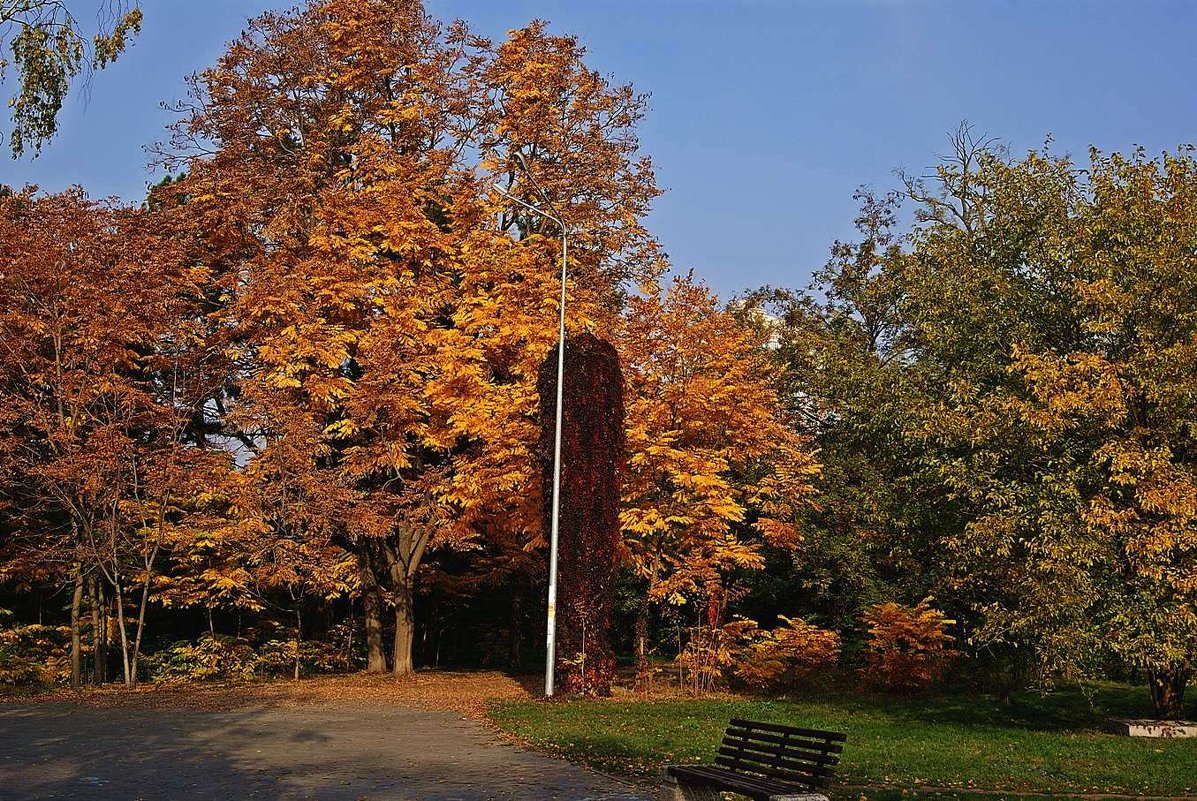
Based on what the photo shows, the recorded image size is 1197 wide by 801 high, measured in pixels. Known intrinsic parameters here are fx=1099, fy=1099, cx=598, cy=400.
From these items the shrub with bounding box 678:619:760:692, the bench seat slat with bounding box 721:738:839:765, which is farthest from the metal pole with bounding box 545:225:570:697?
the bench seat slat with bounding box 721:738:839:765

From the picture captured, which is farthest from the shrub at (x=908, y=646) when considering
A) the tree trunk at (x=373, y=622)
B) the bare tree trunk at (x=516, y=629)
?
the tree trunk at (x=373, y=622)

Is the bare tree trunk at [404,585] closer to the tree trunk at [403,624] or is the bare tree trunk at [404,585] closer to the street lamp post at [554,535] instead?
the tree trunk at [403,624]

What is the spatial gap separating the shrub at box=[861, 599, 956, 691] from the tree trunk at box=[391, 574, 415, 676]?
446 inches

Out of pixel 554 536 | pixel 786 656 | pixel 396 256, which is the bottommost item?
pixel 786 656

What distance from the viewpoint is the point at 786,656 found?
989 inches

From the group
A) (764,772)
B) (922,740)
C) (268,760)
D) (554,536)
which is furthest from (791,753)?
(554,536)

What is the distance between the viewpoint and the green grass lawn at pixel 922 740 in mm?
12297

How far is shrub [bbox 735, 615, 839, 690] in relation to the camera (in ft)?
79.9

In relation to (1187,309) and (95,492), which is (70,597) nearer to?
(95,492)

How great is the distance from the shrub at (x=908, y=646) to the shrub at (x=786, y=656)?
1135 millimetres

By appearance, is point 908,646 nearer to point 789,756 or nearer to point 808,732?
point 808,732

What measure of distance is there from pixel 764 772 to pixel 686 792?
0.67 m

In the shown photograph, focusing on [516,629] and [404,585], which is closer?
[404,585]

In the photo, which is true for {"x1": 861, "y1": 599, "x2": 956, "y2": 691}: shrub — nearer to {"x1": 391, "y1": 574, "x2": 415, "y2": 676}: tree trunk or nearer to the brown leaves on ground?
the brown leaves on ground
